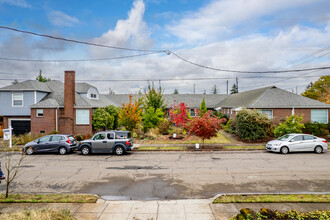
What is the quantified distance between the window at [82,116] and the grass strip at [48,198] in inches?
693

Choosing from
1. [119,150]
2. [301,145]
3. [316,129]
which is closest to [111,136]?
[119,150]

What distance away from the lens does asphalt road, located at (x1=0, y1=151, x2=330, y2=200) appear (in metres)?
9.84

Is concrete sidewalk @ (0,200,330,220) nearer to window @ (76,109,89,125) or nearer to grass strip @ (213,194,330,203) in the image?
grass strip @ (213,194,330,203)

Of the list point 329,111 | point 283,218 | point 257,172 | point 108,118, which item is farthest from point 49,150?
point 329,111

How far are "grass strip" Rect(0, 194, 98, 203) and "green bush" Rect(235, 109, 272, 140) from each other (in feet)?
57.6

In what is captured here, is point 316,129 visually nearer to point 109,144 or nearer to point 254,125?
point 254,125

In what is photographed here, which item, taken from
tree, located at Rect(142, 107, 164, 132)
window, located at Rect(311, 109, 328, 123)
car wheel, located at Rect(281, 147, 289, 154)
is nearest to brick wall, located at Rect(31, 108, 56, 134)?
tree, located at Rect(142, 107, 164, 132)

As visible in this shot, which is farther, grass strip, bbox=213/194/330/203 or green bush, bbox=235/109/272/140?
green bush, bbox=235/109/272/140

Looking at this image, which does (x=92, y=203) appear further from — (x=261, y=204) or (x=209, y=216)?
(x=261, y=204)

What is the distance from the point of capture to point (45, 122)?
25.8 meters

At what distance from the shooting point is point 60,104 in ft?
88.5

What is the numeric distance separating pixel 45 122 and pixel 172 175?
761 inches

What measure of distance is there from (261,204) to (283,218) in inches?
55.3

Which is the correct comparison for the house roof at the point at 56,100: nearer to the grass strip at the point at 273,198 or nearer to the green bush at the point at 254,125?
the green bush at the point at 254,125
